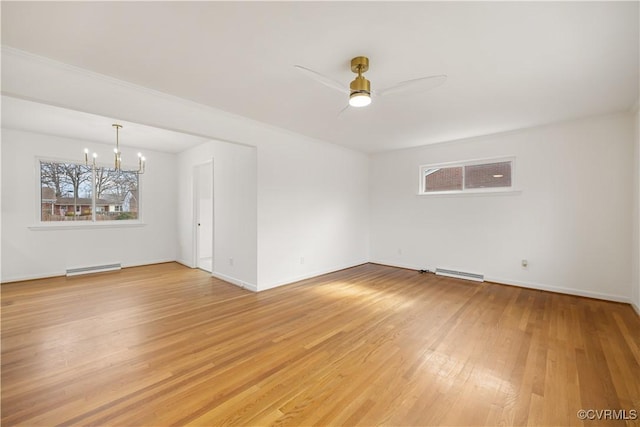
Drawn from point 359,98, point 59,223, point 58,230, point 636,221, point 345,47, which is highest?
point 345,47

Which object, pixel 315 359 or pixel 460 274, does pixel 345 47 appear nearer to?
pixel 315 359

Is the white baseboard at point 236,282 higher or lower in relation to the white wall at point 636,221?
lower

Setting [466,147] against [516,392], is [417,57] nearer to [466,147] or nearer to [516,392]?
[516,392]

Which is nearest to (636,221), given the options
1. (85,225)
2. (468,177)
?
(468,177)

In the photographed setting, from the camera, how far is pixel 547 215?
3.91m

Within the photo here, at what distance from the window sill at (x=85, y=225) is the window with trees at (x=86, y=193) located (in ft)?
0.36

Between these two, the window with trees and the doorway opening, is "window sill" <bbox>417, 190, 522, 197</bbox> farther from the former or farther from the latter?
the window with trees

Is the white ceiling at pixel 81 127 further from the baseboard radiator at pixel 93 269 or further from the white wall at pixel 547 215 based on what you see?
the white wall at pixel 547 215

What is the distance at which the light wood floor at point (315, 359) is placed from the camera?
63.9 inches

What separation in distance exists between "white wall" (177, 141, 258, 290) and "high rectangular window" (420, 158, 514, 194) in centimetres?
340

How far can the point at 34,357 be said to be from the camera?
217cm

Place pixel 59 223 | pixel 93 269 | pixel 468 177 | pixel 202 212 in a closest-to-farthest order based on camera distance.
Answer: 1. pixel 468 177
2. pixel 59 223
3. pixel 93 269
4. pixel 202 212
